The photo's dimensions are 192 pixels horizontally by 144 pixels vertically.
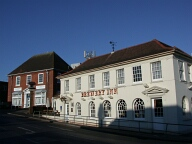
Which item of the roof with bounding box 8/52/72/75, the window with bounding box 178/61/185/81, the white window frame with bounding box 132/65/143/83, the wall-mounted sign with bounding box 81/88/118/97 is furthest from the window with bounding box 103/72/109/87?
the roof with bounding box 8/52/72/75

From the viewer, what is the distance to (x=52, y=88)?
41.4m

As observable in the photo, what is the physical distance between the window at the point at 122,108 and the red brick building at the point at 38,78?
65.6 feet

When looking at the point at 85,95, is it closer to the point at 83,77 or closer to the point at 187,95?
the point at 83,77

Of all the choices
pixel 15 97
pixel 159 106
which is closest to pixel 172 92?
pixel 159 106

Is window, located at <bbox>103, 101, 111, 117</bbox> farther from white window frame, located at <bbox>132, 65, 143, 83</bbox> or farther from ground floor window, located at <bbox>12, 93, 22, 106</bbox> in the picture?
ground floor window, located at <bbox>12, 93, 22, 106</bbox>

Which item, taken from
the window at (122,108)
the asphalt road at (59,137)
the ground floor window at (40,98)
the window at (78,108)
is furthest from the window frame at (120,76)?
the ground floor window at (40,98)

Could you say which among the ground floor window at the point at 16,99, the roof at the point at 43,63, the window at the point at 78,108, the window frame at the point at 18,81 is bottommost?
the window at the point at 78,108

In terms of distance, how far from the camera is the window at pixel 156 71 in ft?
68.4

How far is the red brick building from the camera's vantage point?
4234cm

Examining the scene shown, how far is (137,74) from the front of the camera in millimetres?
22609

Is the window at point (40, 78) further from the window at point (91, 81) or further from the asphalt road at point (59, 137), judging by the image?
the asphalt road at point (59, 137)

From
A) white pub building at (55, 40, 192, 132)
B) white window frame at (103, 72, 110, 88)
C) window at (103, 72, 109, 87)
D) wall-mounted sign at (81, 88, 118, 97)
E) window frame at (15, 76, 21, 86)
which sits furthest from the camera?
window frame at (15, 76, 21, 86)

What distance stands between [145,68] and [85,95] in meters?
9.31

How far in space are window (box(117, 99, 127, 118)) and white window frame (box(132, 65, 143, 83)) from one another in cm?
278
